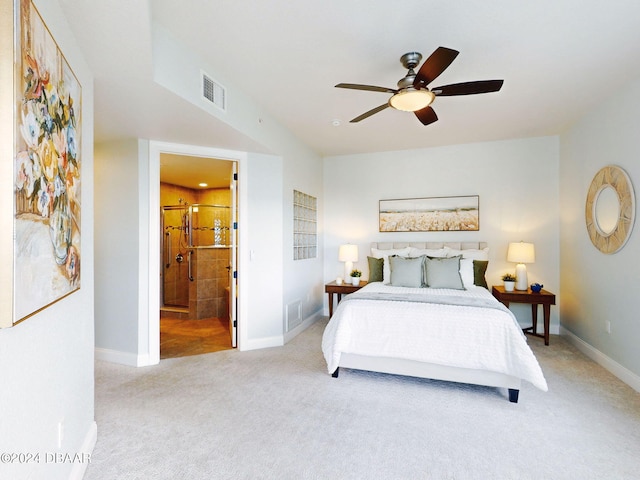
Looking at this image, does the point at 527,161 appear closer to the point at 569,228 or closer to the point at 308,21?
the point at 569,228

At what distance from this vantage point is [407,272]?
13.5 ft

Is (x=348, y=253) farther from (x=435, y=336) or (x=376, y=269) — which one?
(x=435, y=336)

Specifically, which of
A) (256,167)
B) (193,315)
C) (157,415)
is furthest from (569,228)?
(193,315)

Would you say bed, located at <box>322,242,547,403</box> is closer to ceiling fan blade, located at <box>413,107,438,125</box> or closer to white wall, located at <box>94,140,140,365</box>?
ceiling fan blade, located at <box>413,107,438,125</box>

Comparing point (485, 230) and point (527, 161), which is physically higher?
point (527, 161)

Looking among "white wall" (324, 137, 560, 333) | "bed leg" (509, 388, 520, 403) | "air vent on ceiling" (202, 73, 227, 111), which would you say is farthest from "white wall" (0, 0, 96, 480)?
"white wall" (324, 137, 560, 333)

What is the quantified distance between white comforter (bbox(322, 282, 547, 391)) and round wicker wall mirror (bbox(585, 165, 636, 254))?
1.42 m

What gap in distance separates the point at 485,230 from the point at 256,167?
3.35 meters

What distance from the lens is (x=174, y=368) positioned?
10.7 ft

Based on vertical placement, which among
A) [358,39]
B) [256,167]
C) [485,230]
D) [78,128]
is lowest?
[485,230]

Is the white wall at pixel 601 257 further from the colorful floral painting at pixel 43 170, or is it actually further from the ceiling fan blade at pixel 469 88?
the colorful floral painting at pixel 43 170

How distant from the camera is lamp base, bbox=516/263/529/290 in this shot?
421 cm

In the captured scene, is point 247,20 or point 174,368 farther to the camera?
point 174,368

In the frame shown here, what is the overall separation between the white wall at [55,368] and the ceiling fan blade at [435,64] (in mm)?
1985
